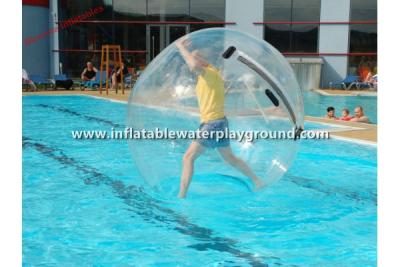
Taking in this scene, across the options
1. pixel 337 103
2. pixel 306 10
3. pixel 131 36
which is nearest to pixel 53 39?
pixel 131 36

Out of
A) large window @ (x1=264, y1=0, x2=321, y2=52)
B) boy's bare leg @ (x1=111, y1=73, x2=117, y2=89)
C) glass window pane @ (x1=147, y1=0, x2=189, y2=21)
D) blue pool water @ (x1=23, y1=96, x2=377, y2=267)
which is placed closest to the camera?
blue pool water @ (x1=23, y1=96, x2=377, y2=267)

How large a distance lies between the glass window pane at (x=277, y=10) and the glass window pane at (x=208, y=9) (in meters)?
2.02

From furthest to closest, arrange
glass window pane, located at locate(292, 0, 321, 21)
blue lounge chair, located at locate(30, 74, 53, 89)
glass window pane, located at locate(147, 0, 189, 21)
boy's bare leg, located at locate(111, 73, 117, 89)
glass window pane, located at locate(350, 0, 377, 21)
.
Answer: glass window pane, located at locate(292, 0, 321, 21)
glass window pane, located at locate(147, 0, 189, 21)
glass window pane, located at locate(350, 0, 377, 21)
blue lounge chair, located at locate(30, 74, 53, 89)
boy's bare leg, located at locate(111, 73, 117, 89)

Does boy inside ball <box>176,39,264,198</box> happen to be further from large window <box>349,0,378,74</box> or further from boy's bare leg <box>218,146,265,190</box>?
large window <box>349,0,378,74</box>

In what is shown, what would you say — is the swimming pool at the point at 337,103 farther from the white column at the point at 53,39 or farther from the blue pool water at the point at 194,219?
the white column at the point at 53,39

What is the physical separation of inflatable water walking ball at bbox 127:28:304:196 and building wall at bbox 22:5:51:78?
18.5 metres

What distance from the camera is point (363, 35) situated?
2281 cm

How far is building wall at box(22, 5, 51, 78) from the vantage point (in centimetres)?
2186

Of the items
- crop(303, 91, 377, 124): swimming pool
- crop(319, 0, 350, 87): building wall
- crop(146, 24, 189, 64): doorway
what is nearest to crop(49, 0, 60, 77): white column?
crop(146, 24, 189, 64): doorway

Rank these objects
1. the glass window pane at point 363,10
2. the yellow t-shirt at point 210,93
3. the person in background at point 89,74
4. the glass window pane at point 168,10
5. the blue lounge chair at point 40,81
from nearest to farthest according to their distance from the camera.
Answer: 1. the yellow t-shirt at point 210,93
2. the blue lounge chair at point 40,81
3. the person in background at point 89,74
4. the glass window pane at point 363,10
5. the glass window pane at point 168,10

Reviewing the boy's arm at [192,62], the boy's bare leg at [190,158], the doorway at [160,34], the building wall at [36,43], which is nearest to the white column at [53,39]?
the building wall at [36,43]

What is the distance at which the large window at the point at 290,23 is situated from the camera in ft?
76.0

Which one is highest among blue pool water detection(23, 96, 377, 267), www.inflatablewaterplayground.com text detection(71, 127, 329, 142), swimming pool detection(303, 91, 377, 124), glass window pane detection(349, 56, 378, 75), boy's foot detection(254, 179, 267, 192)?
glass window pane detection(349, 56, 378, 75)

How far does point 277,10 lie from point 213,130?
63.9ft
